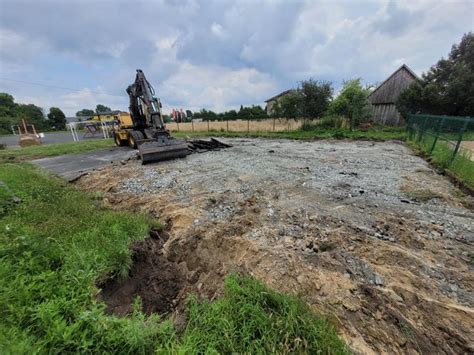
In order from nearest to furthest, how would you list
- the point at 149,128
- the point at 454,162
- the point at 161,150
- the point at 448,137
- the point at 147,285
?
the point at 147,285
the point at 454,162
the point at 448,137
the point at 161,150
the point at 149,128

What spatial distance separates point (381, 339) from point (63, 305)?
258cm

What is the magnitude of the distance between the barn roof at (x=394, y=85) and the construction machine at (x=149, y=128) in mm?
19533

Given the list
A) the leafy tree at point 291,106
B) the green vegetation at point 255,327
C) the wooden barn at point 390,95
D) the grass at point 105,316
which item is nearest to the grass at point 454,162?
the green vegetation at point 255,327

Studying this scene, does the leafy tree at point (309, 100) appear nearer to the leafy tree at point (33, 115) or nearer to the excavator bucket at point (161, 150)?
the excavator bucket at point (161, 150)

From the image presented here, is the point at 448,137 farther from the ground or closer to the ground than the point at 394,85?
closer to the ground

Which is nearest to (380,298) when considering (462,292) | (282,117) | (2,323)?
(462,292)

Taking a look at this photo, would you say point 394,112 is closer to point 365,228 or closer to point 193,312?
point 365,228

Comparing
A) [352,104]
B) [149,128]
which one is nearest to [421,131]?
[352,104]

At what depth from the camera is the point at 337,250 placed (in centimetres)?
250

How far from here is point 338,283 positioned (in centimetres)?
205

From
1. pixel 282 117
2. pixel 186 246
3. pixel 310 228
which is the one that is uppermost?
pixel 282 117

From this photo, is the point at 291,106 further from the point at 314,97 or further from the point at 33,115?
the point at 33,115

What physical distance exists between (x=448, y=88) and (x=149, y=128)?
1924 cm

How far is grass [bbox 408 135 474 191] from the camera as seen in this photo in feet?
15.0
